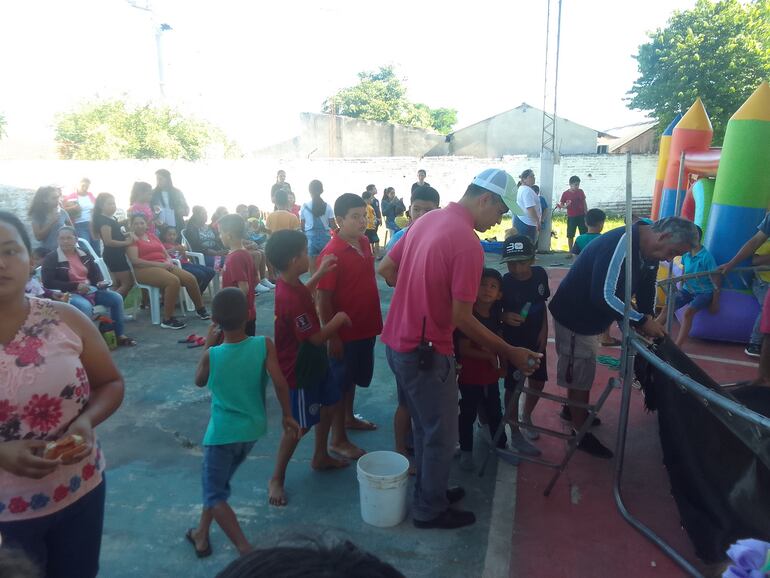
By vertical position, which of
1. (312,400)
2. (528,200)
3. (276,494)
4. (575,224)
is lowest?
(276,494)

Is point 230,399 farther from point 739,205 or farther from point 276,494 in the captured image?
point 739,205

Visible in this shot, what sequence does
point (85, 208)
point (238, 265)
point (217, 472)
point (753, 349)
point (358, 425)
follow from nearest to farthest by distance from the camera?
point (217, 472), point (358, 425), point (238, 265), point (753, 349), point (85, 208)

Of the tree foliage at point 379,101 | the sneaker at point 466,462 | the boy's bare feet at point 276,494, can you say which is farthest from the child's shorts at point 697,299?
the tree foliage at point 379,101

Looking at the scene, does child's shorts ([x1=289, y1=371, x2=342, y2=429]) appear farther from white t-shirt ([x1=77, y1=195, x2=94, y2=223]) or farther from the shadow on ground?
white t-shirt ([x1=77, y1=195, x2=94, y2=223])

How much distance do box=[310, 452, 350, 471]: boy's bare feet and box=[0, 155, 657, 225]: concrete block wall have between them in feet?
37.8

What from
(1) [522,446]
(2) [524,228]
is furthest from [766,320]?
(2) [524,228]

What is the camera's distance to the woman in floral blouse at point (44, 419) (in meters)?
1.61

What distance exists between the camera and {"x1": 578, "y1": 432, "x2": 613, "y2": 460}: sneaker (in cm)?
383

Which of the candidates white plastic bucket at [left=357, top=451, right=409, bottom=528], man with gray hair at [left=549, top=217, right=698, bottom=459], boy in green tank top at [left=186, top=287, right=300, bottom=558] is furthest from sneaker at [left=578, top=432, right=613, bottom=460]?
boy in green tank top at [left=186, top=287, right=300, bottom=558]

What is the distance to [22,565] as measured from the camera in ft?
2.87

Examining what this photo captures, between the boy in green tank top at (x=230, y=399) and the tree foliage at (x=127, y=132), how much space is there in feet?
82.7

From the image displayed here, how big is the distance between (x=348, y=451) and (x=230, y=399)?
134 cm

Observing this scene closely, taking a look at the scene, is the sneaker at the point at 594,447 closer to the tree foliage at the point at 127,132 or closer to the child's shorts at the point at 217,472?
the child's shorts at the point at 217,472

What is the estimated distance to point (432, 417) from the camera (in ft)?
9.42
